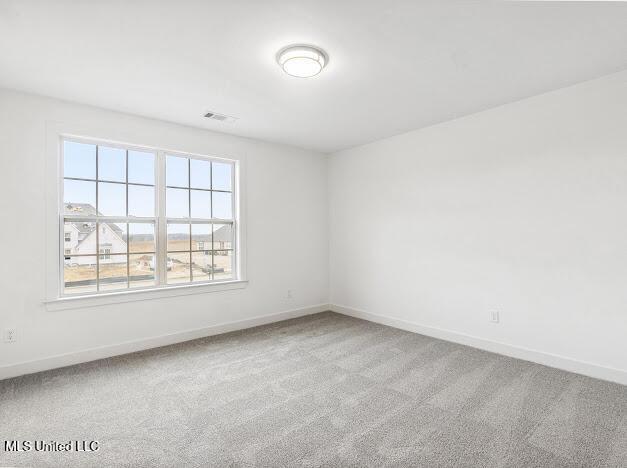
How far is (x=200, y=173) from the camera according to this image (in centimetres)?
421

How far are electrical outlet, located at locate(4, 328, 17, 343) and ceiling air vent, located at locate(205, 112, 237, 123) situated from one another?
2740 mm

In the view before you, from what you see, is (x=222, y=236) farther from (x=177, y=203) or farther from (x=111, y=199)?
(x=111, y=199)

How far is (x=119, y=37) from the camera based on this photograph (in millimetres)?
2201

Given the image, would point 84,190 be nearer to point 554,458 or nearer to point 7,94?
point 7,94

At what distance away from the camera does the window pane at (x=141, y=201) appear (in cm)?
367

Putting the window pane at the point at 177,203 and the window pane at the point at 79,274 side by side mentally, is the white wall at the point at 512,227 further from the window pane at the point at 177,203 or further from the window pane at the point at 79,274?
the window pane at the point at 79,274

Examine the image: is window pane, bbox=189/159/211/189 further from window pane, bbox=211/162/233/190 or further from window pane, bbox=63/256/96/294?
window pane, bbox=63/256/96/294

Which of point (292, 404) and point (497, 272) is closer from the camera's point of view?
point (292, 404)

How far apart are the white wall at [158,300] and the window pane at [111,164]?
18 centimetres

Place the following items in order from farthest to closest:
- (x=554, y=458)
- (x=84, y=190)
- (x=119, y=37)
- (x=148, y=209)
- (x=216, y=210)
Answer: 1. (x=216, y=210)
2. (x=148, y=209)
3. (x=84, y=190)
4. (x=119, y=37)
5. (x=554, y=458)

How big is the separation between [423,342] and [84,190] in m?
4.05

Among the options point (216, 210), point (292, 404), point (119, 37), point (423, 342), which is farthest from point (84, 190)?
point (423, 342)

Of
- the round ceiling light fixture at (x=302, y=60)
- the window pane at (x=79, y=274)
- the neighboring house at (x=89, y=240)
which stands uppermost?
the round ceiling light fixture at (x=302, y=60)

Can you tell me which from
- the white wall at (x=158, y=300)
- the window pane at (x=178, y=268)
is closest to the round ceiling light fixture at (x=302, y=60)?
the white wall at (x=158, y=300)
